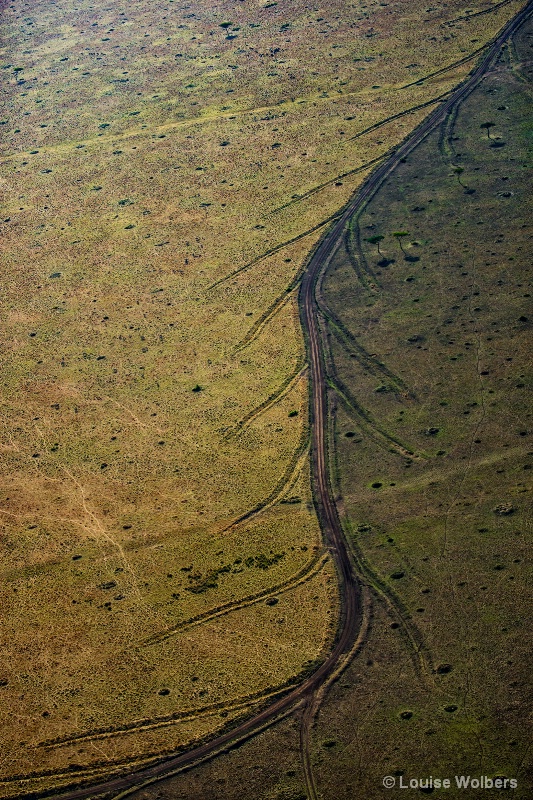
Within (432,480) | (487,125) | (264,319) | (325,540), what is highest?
(487,125)

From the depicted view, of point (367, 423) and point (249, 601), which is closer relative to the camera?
point (249, 601)

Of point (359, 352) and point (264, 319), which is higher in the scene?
point (264, 319)

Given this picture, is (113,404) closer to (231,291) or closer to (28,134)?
(231,291)

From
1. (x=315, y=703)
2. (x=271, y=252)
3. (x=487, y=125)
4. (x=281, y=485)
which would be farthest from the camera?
(x=487, y=125)

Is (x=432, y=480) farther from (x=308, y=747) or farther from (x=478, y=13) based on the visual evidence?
(x=478, y=13)

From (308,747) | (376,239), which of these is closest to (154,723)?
(308,747)

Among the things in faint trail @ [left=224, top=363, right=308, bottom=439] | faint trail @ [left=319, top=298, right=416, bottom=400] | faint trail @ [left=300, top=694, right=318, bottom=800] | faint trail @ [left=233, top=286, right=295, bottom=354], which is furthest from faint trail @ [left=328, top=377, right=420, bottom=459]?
faint trail @ [left=300, top=694, right=318, bottom=800]

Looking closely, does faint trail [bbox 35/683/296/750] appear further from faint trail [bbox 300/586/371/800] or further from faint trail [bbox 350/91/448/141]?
faint trail [bbox 350/91/448/141]

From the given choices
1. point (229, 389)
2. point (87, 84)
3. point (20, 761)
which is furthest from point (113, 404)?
point (87, 84)
